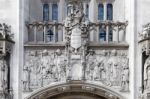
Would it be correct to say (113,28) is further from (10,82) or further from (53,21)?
(10,82)

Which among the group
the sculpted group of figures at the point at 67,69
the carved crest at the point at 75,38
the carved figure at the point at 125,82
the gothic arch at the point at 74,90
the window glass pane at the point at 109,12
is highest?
the window glass pane at the point at 109,12

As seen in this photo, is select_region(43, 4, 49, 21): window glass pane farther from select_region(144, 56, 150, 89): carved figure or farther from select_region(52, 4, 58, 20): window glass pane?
select_region(144, 56, 150, 89): carved figure

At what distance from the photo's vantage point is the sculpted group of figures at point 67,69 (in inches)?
Result: 799

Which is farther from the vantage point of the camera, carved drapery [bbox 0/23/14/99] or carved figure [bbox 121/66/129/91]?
carved figure [bbox 121/66/129/91]

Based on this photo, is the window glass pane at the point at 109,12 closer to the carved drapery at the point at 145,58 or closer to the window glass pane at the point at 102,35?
the window glass pane at the point at 102,35

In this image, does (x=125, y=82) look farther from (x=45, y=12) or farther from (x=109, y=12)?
(x=45, y=12)

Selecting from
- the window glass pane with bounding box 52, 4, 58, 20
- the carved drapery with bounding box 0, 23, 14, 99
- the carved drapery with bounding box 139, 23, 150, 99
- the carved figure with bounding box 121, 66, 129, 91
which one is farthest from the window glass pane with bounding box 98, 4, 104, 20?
the carved drapery with bounding box 0, 23, 14, 99

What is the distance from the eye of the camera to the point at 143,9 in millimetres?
20328

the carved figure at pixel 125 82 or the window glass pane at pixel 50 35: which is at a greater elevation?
the window glass pane at pixel 50 35

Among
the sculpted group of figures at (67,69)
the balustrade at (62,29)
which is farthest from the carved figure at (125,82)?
the balustrade at (62,29)

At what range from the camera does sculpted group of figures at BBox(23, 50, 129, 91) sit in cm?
2030

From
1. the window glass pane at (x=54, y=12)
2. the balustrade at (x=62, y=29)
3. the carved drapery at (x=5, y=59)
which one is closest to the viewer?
the carved drapery at (x=5, y=59)

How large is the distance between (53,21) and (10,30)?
129 centimetres

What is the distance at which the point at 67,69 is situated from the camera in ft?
66.6
